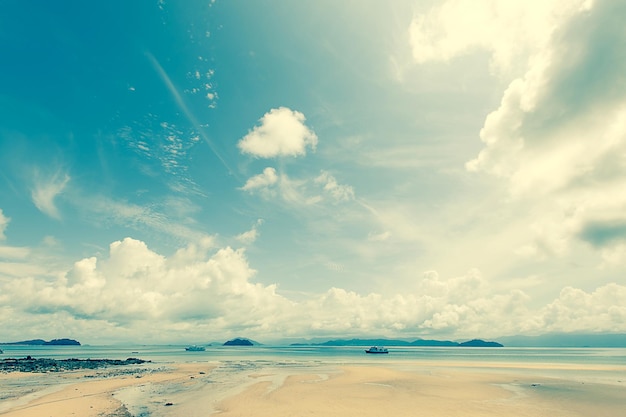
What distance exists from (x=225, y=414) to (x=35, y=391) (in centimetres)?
3197

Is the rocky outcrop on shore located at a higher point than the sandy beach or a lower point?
higher

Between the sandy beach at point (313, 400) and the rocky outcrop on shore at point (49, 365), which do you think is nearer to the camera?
the sandy beach at point (313, 400)

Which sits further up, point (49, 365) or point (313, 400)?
point (49, 365)

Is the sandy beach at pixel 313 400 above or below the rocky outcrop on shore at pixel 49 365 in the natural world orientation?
below

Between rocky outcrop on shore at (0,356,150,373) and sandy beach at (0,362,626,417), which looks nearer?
sandy beach at (0,362,626,417)

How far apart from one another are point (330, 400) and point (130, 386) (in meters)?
30.8

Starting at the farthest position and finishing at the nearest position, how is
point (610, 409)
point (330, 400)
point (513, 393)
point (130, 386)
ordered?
1. point (130, 386)
2. point (513, 393)
3. point (330, 400)
4. point (610, 409)

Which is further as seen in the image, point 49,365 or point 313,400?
point 49,365

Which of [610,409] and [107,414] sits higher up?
[107,414]

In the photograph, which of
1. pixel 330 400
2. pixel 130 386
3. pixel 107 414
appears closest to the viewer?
pixel 107 414

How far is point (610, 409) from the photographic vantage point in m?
35.1

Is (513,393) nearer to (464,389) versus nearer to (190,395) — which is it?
(464,389)

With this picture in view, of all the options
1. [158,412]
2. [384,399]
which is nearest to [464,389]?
[384,399]

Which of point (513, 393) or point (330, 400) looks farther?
point (513, 393)
